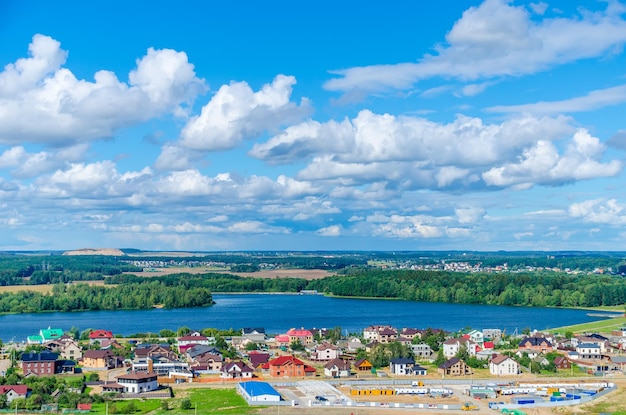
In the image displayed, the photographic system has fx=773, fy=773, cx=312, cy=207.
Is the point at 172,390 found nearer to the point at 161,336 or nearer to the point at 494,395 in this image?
the point at 494,395

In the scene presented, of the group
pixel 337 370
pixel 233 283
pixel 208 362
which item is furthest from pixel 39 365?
pixel 233 283

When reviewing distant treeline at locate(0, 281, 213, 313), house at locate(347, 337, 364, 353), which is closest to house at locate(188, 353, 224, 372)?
house at locate(347, 337, 364, 353)

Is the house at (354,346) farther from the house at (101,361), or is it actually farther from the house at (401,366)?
the house at (101,361)

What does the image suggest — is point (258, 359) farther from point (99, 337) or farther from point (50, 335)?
point (50, 335)

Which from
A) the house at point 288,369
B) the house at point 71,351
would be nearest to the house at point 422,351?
the house at point 288,369

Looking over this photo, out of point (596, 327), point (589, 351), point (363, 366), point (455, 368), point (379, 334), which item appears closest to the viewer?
point (455, 368)

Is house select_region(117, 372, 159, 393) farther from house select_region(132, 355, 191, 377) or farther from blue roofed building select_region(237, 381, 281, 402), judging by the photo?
blue roofed building select_region(237, 381, 281, 402)
